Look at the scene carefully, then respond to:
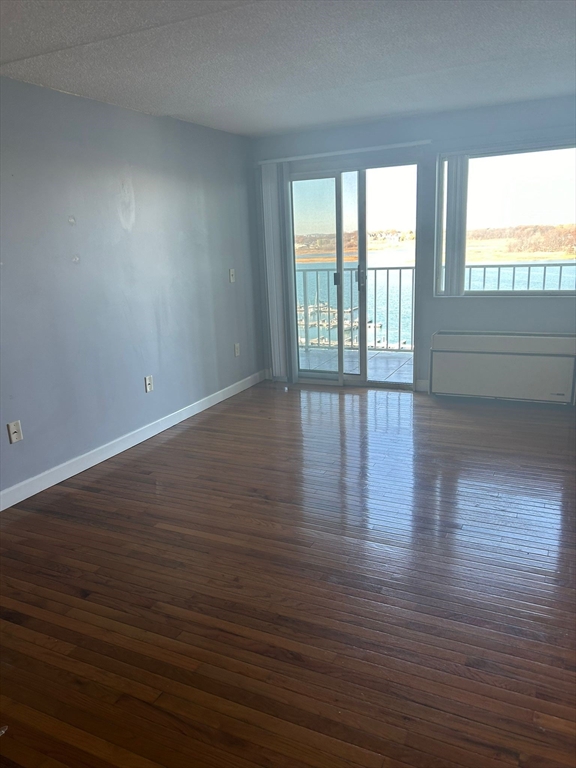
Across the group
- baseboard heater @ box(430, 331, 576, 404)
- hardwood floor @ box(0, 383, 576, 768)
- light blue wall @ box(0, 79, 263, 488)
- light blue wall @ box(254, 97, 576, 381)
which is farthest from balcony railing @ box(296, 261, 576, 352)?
hardwood floor @ box(0, 383, 576, 768)

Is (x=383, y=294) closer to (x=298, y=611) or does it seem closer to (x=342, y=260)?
(x=342, y=260)

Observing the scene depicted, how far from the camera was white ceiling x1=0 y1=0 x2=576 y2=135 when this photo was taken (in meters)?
2.18

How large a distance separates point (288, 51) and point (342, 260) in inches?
95.2

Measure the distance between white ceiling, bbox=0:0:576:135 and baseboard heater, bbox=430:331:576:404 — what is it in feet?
5.77

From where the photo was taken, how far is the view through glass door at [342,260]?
4828 millimetres

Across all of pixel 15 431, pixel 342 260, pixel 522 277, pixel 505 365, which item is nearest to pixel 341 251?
pixel 342 260

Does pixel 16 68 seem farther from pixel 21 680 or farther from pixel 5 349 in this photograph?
pixel 21 680

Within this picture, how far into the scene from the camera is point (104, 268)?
3.49 meters

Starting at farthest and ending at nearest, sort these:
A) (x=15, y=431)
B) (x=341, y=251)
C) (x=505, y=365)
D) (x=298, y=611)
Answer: (x=341, y=251) < (x=505, y=365) < (x=15, y=431) < (x=298, y=611)

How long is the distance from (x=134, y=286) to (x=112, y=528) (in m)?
1.74

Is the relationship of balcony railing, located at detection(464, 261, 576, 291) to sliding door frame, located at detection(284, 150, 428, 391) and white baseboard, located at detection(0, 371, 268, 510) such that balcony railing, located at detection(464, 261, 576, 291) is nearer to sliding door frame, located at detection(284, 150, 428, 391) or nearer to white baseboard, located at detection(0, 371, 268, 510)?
sliding door frame, located at detection(284, 150, 428, 391)

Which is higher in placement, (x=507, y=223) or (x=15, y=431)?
(x=507, y=223)

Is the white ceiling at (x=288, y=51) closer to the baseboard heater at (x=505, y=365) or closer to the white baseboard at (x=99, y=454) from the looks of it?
the baseboard heater at (x=505, y=365)

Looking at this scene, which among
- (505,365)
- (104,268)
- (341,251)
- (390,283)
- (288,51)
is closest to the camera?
(288,51)
